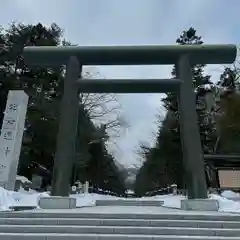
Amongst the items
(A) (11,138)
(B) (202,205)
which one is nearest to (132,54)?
(B) (202,205)

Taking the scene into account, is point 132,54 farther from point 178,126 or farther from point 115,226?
point 178,126

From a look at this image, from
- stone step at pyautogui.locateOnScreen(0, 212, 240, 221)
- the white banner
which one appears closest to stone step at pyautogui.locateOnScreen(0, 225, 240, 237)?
stone step at pyautogui.locateOnScreen(0, 212, 240, 221)

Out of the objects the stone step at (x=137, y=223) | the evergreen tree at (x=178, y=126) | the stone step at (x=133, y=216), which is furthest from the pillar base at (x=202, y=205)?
the evergreen tree at (x=178, y=126)

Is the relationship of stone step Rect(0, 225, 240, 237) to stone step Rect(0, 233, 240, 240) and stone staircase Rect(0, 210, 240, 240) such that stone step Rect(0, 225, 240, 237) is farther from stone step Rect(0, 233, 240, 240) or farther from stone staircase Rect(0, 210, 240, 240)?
stone step Rect(0, 233, 240, 240)

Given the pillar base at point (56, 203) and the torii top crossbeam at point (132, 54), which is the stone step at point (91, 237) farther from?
the torii top crossbeam at point (132, 54)

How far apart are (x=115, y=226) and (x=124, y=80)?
498 cm

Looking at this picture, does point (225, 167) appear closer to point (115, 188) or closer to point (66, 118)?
point (66, 118)

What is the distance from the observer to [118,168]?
197 ft

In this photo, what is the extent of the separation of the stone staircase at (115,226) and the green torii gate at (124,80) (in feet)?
8.47

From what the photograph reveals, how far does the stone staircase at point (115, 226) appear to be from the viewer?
6266 millimetres

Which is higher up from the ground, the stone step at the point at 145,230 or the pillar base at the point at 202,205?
the pillar base at the point at 202,205

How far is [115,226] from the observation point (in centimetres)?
669

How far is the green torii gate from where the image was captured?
9.77 meters

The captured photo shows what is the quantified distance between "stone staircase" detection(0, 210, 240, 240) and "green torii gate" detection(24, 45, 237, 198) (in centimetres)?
258
